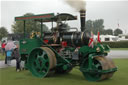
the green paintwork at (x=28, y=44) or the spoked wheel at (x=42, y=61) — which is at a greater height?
the green paintwork at (x=28, y=44)

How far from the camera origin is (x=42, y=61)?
Result: 22.4ft

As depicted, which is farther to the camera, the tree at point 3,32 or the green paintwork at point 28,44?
the tree at point 3,32

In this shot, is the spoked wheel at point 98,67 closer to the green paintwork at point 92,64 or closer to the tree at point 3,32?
the green paintwork at point 92,64

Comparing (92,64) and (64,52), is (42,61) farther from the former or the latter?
(92,64)

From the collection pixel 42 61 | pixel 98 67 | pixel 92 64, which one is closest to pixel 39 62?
pixel 42 61

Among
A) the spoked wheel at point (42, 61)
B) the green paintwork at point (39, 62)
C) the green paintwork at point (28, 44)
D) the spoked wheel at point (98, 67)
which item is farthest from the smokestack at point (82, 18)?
the green paintwork at point (28, 44)

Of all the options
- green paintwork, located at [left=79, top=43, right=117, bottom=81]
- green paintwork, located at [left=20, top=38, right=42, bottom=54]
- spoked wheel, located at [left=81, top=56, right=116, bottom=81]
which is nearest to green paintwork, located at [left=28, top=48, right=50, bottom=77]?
green paintwork, located at [left=20, top=38, right=42, bottom=54]

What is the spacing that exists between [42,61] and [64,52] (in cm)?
83

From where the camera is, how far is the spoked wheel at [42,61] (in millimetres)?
6570

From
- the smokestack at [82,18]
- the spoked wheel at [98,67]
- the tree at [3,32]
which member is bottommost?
the spoked wheel at [98,67]

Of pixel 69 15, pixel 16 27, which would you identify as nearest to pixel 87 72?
pixel 69 15

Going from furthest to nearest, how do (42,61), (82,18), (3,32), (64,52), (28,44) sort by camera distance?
(3,32), (28,44), (64,52), (42,61), (82,18)

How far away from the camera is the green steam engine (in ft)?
20.0

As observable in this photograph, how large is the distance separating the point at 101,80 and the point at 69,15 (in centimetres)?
267
